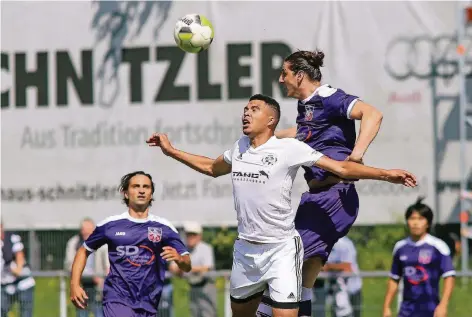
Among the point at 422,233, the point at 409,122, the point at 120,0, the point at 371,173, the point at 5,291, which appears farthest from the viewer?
the point at 120,0

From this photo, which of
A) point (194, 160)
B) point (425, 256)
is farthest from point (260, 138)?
point (425, 256)

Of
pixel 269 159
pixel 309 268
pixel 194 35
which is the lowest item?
pixel 309 268

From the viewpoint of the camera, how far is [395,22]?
1639 centimetres

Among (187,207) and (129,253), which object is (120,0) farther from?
(129,253)

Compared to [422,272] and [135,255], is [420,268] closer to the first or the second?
[422,272]

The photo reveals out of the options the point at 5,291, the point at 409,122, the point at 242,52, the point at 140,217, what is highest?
the point at 242,52

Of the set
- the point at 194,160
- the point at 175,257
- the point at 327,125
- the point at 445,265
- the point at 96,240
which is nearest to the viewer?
the point at 327,125

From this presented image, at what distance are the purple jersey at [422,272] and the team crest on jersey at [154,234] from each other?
2985 millimetres

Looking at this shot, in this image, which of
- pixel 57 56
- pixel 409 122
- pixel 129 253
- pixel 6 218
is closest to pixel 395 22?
pixel 409 122

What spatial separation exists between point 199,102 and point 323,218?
8114 mm

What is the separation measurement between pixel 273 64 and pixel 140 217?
7068 mm

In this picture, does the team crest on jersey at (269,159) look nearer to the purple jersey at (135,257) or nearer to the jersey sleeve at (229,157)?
the jersey sleeve at (229,157)

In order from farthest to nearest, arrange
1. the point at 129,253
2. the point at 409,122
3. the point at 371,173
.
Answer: the point at 409,122, the point at 129,253, the point at 371,173

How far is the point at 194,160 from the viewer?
361 inches
